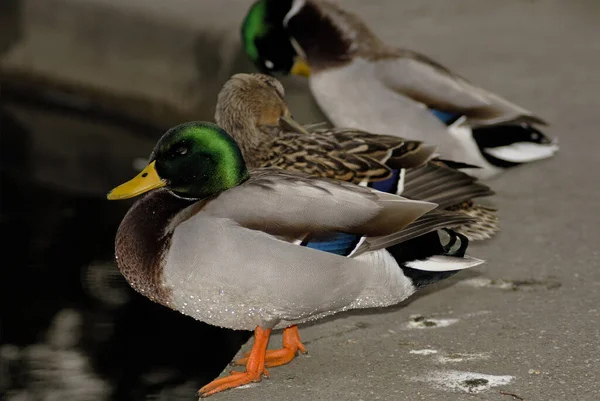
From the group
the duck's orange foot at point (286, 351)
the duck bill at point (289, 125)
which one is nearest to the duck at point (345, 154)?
the duck bill at point (289, 125)

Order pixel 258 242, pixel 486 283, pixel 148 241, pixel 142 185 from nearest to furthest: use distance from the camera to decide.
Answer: pixel 258 242 < pixel 148 241 < pixel 142 185 < pixel 486 283

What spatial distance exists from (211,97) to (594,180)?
2570mm

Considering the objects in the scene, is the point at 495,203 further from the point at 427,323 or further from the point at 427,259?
the point at 427,259

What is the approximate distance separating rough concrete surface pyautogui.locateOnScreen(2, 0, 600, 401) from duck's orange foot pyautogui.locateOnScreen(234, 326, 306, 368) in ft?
0.14

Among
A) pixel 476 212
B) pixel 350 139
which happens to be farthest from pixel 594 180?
pixel 350 139

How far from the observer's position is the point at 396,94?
191 inches

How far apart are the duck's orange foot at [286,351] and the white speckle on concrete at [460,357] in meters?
0.45

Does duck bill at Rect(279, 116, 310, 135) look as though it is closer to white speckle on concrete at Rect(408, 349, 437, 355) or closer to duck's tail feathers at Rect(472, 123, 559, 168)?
duck's tail feathers at Rect(472, 123, 559, 168)

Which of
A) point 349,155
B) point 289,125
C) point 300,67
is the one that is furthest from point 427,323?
point 300,67

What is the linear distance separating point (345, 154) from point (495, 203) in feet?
4.07

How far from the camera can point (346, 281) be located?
135 inches

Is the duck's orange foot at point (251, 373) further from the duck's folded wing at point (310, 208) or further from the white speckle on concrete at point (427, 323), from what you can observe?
the white speckle on concrete at point (427, 323)

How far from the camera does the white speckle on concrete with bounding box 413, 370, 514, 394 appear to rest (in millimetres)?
3387

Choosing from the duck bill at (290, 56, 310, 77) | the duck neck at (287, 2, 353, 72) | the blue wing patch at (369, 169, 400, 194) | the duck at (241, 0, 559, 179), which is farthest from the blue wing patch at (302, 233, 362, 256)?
the duck bill at (290, 56, 310, 77)
